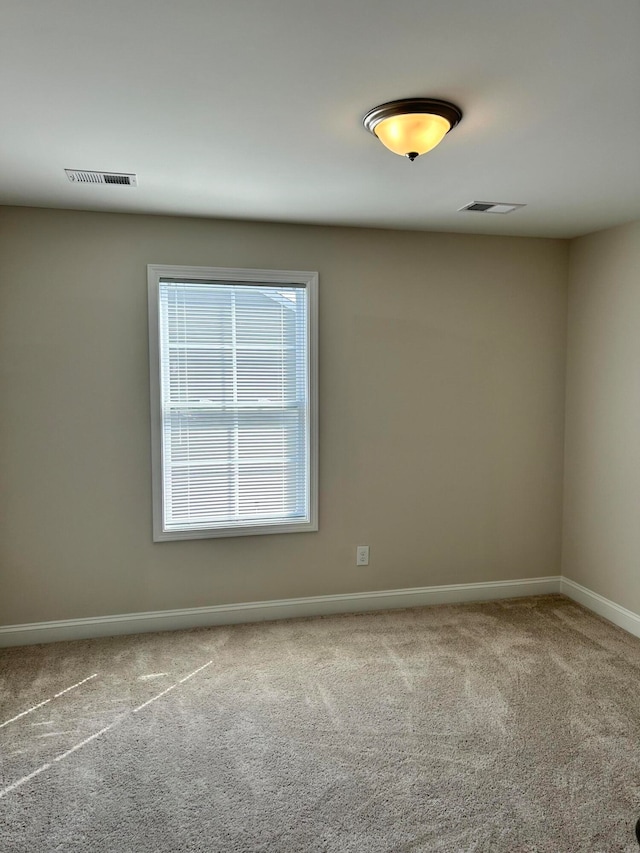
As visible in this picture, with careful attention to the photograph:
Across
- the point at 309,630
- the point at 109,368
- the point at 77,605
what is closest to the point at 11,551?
the point at 77,605

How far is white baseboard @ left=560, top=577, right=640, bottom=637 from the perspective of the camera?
139 inches

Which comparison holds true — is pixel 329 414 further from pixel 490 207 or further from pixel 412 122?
pixel 412 122

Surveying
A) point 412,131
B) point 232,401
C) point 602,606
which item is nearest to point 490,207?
point 412,131

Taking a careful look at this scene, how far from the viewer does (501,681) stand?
9.71ft

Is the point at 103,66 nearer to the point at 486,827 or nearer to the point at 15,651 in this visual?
the point at 486,827

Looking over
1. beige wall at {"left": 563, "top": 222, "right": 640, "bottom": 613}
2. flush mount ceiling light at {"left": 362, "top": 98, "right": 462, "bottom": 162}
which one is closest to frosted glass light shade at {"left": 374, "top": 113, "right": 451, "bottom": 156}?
flush mount ceiling light at {"left": 362, "top": 98, "right": 462, "bottom": 162}

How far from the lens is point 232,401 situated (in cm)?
357

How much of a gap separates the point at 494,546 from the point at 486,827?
2234 mm

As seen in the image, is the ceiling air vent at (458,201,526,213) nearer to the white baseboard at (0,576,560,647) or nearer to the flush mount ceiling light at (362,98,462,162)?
the flush mount ceiling light at (362,98,462,162)

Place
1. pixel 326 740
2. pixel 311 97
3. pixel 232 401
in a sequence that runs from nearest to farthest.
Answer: pixel 311 97 → pixel 326 740 → pixel 232 401

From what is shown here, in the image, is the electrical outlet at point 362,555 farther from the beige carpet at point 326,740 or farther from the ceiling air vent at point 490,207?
the ceiling air vent at point 490,207

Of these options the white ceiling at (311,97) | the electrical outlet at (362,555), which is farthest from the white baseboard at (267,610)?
the white ceiling at (311,97)

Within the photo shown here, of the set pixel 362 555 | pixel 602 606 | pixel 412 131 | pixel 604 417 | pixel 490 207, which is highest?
pixel 490 207

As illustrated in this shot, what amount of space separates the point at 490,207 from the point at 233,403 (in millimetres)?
1838
